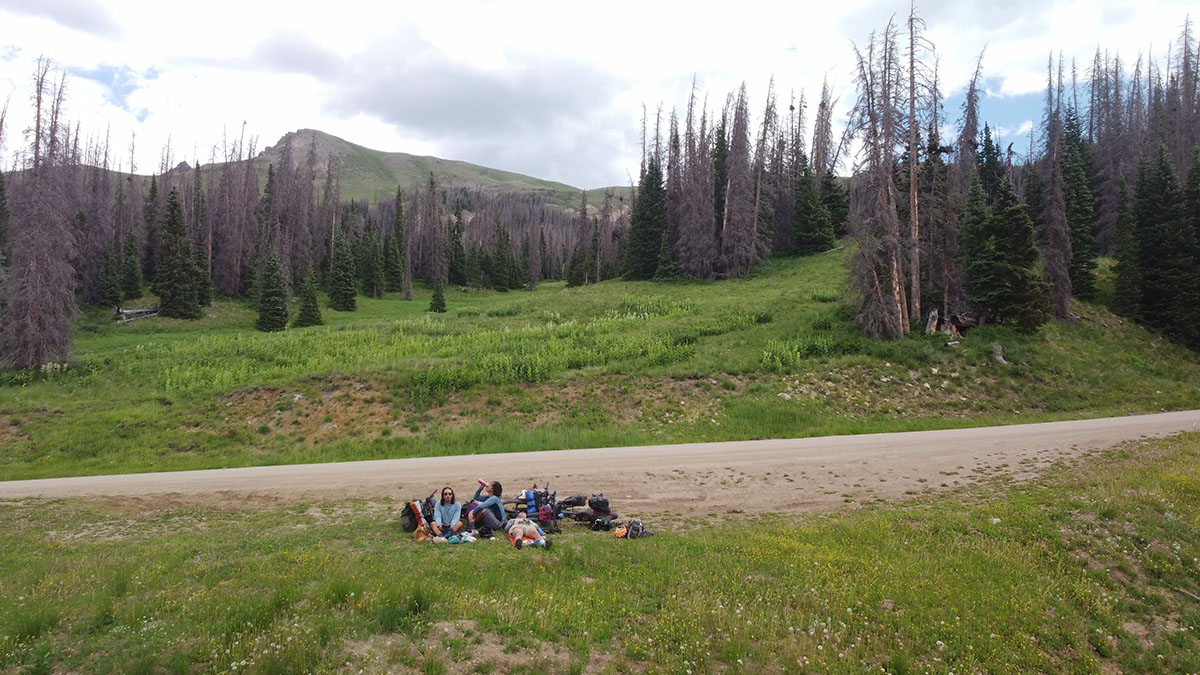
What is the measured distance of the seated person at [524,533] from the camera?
8602 mm

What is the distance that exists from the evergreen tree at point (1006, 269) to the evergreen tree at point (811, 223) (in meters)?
26.7

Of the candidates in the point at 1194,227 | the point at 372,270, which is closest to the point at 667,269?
the point at 1194,227

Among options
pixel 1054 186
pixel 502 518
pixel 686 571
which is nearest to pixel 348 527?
pixel 502 518

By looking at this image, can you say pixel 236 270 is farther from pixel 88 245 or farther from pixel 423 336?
pixel 423 336

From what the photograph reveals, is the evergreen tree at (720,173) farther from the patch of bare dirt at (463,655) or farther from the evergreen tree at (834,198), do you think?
the patch of bare dirt at (463,655)

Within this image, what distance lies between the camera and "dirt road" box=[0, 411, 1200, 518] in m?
11.3

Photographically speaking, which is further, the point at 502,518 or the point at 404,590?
the point at 502,518

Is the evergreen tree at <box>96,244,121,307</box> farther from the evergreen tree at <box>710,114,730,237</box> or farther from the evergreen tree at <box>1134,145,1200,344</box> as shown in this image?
the evergreen tree at <box>1134,145,1200,344</box>

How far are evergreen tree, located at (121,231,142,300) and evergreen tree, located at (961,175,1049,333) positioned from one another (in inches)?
2741

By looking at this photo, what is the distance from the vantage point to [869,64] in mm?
25562

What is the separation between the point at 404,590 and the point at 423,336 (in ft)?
88.8

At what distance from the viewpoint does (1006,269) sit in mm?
26500

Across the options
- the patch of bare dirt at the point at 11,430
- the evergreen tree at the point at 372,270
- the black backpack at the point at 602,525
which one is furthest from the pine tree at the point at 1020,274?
the evergreen tree at the point at 372,270

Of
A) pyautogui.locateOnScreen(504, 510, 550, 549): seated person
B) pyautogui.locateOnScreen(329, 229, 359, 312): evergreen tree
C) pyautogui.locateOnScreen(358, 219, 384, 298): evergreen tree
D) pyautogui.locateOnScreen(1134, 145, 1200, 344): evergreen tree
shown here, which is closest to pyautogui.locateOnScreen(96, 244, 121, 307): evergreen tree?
pyautogui.locateOnScreen(329, 229, 359, 312): evergreen tree
